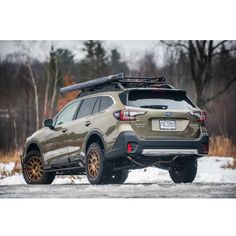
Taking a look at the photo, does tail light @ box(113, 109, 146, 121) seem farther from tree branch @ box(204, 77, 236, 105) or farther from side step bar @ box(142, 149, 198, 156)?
tree branch @ box(204, 77, 236, 105)

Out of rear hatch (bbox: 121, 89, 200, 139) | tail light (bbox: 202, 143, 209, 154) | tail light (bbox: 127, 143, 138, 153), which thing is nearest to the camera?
tail light (bbox: 127, 143, 138, 153)

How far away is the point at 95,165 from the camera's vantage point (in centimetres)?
1185

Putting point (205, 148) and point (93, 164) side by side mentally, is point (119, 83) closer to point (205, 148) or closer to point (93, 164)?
point (93, 164)

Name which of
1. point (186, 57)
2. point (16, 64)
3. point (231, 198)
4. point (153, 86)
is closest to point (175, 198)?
point (231, 198)

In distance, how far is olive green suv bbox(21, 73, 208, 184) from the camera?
11477 millimetres

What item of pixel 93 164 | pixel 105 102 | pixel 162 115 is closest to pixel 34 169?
pixel 93 164

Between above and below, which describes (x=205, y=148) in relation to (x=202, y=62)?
below

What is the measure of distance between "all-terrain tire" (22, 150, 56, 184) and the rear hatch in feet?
6.38

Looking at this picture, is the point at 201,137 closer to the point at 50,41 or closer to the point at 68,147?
the point at 68,147

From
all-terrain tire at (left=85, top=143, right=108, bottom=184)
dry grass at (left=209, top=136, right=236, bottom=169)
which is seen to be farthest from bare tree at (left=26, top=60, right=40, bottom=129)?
dry grass at (left=209, top=136, right=236, bottom=169)

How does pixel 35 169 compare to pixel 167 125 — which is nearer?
pixel 167 125

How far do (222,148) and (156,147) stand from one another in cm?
155

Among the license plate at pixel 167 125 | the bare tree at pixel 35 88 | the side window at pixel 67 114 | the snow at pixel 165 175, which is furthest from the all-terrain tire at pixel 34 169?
the license plate at pixel 167 125

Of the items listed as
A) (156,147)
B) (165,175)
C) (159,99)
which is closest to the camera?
(156,147)
